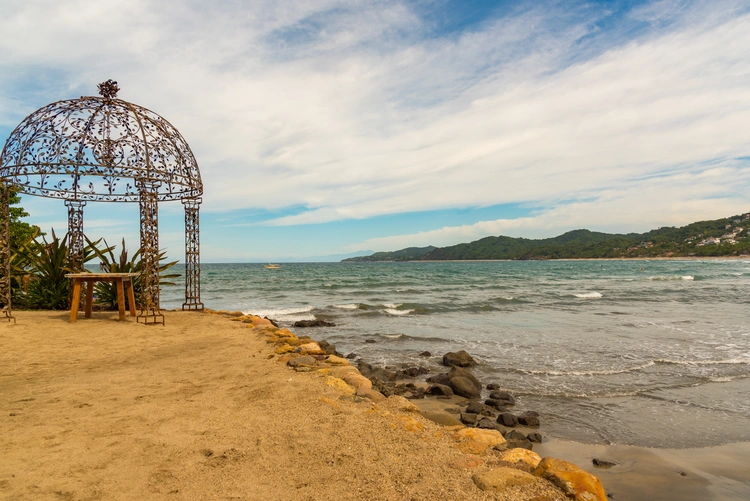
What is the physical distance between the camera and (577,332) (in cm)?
1205

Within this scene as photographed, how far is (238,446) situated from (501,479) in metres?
1.96

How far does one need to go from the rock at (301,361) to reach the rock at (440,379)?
240 centimetres

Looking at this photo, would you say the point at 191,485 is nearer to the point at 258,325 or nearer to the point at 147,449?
the point at 147,449

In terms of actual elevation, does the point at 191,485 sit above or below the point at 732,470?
above

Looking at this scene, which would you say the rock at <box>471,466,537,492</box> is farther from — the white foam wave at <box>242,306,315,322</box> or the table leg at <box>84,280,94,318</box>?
the white foam wave at <box>242,306,315,322</box>

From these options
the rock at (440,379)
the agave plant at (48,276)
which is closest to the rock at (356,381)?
the rock at (440,379)

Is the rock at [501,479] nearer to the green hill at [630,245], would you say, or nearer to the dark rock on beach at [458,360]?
the dark rock on beach at [458,360]

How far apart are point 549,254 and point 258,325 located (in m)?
121

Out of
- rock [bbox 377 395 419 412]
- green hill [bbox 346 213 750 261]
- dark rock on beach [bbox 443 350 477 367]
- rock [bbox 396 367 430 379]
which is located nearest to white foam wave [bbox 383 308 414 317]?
dark rock on beach [bbox 443 350 477 367]

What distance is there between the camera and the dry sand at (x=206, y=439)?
2764 millimetres

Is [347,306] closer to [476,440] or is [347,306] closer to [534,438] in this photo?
[534,438]

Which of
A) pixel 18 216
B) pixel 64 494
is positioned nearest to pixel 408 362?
pixel 64 494

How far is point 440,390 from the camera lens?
261 inches

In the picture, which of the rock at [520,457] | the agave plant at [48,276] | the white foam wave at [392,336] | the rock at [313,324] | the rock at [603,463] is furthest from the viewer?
the rock at [313,324]
